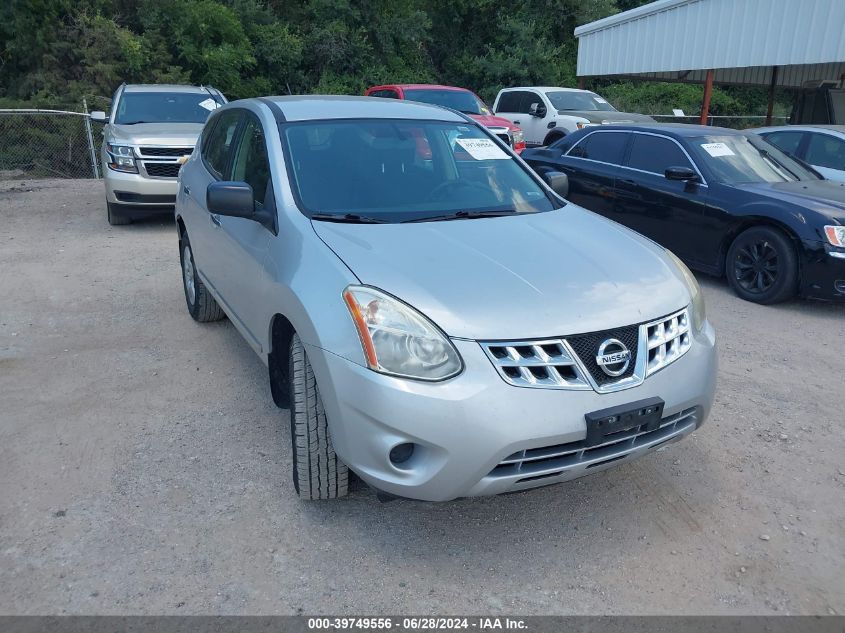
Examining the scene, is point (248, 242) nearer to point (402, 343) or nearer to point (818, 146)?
point (402, 343)

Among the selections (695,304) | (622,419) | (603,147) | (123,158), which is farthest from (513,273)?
(123,158)

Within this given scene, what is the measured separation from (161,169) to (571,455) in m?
7.81

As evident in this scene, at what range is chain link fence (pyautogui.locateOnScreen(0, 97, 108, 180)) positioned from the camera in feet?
49.9

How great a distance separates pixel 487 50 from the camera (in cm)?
2973

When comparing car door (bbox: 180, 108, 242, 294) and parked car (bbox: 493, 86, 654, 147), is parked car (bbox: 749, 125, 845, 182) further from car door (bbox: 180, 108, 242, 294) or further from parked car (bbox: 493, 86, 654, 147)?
car door (bbox: 180, 108, 242, 294)

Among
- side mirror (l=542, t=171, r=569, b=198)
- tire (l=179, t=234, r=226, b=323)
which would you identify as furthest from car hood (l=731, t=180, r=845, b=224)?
tire (l=179, t=234, r=226, b=323)

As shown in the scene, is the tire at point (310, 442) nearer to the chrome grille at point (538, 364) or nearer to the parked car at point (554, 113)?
the chrome grille at point (538, 364)

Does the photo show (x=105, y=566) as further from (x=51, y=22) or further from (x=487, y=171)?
(x=51, y=22)

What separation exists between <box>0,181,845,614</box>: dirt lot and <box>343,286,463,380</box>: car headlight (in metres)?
0.86

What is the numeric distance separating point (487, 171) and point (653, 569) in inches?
92.2

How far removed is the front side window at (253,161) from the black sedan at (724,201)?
14.5 feet

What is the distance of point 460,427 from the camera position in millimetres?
2635
